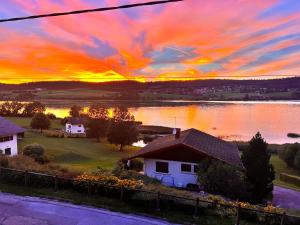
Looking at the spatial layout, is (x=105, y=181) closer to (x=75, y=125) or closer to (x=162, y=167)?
(x=162, y=167)

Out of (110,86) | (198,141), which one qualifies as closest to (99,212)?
(198,141)

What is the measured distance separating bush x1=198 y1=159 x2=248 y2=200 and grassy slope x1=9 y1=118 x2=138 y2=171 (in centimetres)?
2598

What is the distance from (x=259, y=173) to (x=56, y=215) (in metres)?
20.5

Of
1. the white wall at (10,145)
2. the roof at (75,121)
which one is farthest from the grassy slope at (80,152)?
the roof at (75,121)

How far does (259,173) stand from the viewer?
104 feet

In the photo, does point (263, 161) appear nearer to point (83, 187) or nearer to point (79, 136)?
point (83, 187)

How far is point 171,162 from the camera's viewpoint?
35.8 m

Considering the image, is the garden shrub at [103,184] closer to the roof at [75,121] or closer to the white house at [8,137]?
the white house at [8,137]

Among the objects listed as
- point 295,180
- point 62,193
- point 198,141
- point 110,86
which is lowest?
point 295,180

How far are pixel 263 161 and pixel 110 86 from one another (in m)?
42.0

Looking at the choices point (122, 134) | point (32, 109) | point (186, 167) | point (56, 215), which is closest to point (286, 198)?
point (186, 167)

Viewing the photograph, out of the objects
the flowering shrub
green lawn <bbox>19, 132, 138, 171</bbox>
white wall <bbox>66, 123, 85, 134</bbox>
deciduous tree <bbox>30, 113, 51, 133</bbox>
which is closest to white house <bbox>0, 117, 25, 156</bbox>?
green lawn <bbox>19, 132, 138, 171</bbox>

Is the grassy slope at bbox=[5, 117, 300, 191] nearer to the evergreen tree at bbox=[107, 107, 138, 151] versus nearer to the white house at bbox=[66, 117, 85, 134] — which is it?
the evergreen tree at bbox=[107, 107, 138, 151]

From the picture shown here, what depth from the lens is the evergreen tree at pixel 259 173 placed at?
31.5 meters
